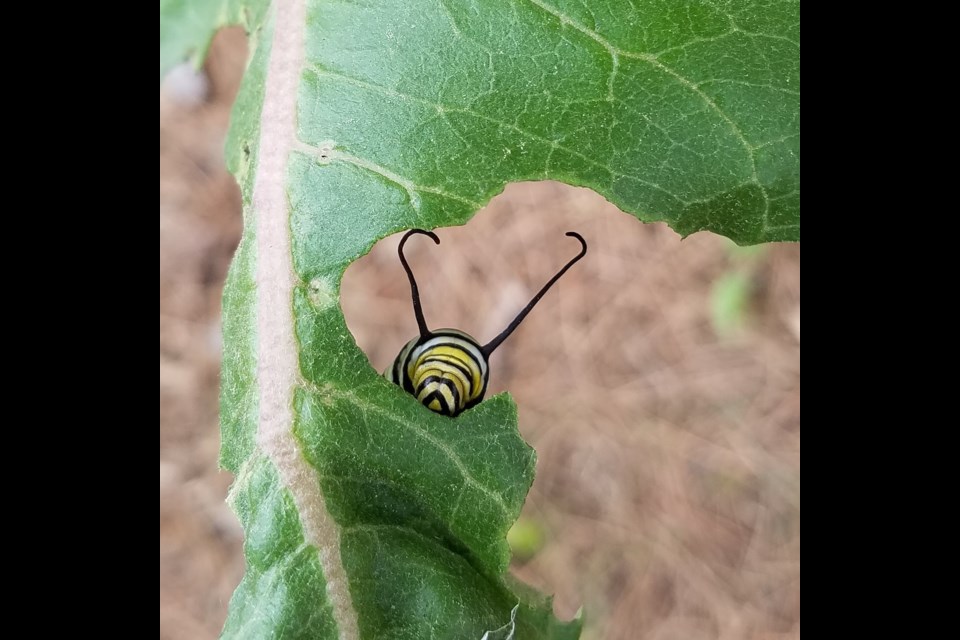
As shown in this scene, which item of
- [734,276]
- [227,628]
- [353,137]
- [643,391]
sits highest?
[734,276]

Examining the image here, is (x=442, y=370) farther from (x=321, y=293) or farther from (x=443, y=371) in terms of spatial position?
(x=321, y=293)

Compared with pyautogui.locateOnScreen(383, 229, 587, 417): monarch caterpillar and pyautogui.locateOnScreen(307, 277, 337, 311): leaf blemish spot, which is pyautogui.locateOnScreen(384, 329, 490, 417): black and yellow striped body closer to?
pyautogui.locateOnScreen(383, 229, 587, 417): monarch caterpillar

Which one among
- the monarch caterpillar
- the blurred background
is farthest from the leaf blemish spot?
the blurred background

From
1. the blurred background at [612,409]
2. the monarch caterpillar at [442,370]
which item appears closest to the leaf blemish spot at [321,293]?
the monarch caterpillar at [442,370]

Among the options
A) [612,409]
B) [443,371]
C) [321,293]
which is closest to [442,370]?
[443,371]

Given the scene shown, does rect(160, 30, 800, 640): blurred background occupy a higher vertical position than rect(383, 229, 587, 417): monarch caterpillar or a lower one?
higher

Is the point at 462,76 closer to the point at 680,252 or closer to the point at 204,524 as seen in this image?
the point at 680,252

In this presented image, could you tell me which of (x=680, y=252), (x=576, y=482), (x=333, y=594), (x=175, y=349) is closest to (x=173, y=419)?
(x=175, y=349)

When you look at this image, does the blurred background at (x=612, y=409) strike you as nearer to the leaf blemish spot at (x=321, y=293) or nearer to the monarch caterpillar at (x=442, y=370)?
the monarch caterpillar at (x=442, y=370)
